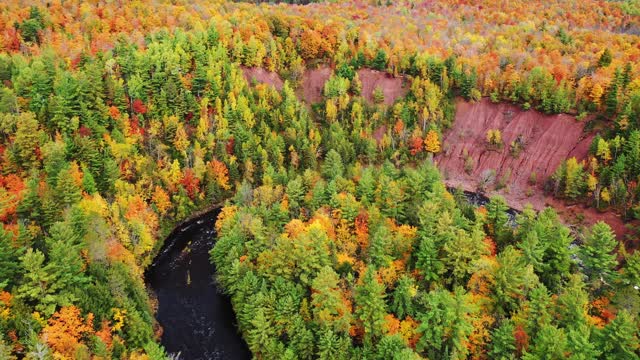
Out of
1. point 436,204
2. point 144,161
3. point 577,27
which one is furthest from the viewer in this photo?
point 577,27

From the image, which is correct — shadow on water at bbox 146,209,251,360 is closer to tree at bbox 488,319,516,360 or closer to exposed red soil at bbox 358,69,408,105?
tree at bbox 488,319,516,360

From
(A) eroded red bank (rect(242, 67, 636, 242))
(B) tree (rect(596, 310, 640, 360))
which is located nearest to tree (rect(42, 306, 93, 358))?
(B) tree (rect(596, 310, 640, 360))

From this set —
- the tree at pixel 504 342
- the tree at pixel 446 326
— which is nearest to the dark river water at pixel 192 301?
the tree at pixel 446 326

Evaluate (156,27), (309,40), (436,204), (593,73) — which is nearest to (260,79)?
(309,40)

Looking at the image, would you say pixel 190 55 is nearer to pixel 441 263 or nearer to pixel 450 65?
pixel 450 65

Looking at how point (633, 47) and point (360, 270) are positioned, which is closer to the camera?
point (360, 270)
